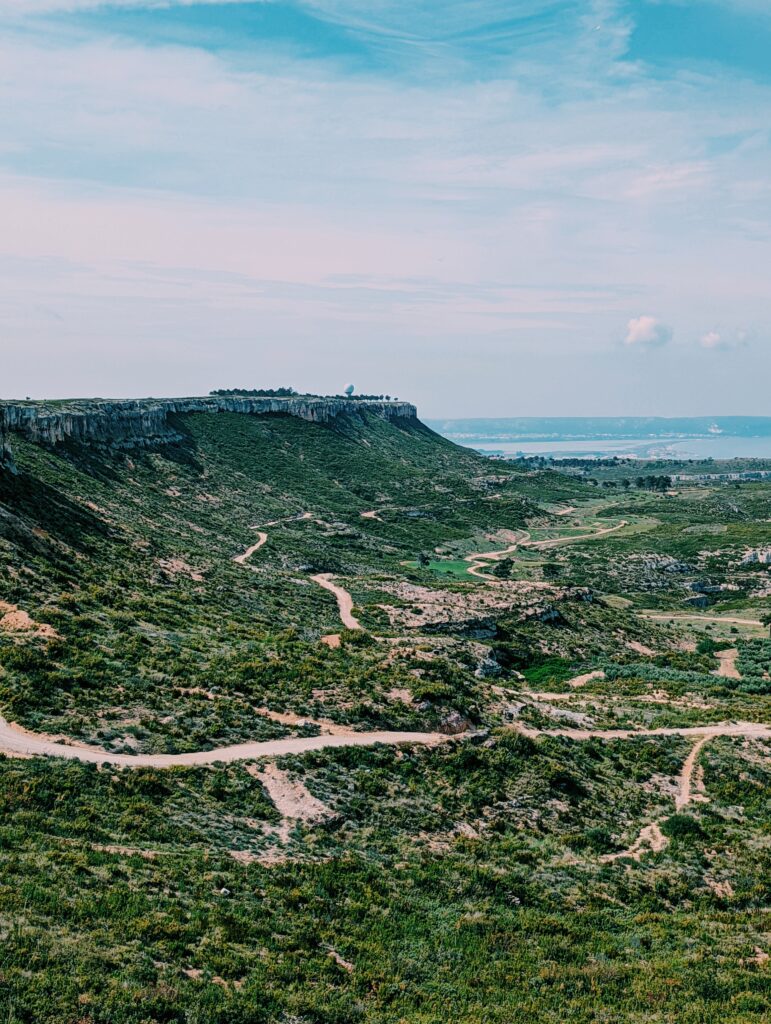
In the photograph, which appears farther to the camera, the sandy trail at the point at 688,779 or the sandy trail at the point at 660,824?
the sandy trail at the point at 688,779

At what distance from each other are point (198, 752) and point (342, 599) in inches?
1725

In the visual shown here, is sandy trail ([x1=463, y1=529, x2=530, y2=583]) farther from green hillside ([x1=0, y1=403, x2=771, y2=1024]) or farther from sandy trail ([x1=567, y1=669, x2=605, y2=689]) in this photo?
sandy trail ([x1=567, y1=669, x2=605, y2=689])

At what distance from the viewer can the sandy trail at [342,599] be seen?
63816 millimetres

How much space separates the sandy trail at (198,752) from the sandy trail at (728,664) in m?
37.6

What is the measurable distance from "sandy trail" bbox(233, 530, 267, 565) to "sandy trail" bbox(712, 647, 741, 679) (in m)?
48.4

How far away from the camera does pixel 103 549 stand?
194ft

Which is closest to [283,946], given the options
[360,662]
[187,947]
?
[187,947]

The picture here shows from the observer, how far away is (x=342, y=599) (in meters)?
73.5

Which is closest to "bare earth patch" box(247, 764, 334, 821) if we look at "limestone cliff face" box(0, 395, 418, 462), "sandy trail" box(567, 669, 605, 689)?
"sandy trail" box(567, 669, 605, 689)

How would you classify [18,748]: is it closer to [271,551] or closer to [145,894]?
[145,894]

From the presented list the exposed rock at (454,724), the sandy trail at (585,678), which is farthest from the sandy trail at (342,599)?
the exposed rock at (454,724)

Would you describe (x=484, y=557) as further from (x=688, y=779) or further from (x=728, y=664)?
(x=688, y=779)

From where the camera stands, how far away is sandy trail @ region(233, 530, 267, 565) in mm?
84463

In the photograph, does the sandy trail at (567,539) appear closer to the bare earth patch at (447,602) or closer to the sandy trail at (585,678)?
the bare earth patch at (447,602)
